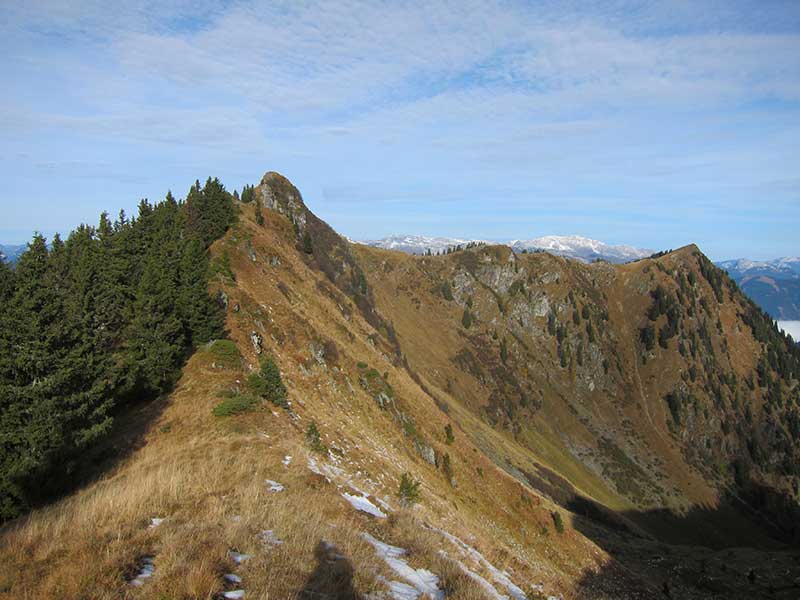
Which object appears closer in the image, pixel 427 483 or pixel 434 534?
pixel 434 534

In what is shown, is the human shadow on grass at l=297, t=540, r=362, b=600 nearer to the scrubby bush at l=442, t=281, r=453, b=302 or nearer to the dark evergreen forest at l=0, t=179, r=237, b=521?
the dark evergreen forest at l=0, t=179, r=237, b=521

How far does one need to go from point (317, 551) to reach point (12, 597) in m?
5.24

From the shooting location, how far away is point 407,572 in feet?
34.5

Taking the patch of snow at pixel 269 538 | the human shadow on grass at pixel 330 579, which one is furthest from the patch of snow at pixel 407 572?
the patch of snow at pixel 269 538

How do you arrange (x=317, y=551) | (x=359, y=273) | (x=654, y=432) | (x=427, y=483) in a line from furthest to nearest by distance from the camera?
(x=654, y=432)
(x=359, y=273)
(x=427, y=483)
(x=317, y=551)

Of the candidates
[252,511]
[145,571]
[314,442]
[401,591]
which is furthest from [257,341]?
[401,591]

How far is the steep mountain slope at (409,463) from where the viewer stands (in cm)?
970

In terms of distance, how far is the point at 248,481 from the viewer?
14836 millimetres

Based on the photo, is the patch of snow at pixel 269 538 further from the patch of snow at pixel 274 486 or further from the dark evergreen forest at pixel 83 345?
the dark evergreen forest at pixel 83 345

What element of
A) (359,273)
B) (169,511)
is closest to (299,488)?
(169,511)

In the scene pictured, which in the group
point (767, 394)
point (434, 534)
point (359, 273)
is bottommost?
point (767, 394)

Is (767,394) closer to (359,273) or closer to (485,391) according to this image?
(485,391)

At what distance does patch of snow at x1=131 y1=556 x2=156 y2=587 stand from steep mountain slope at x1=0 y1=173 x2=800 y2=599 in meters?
0.13

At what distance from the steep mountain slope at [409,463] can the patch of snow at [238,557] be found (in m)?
0.08
